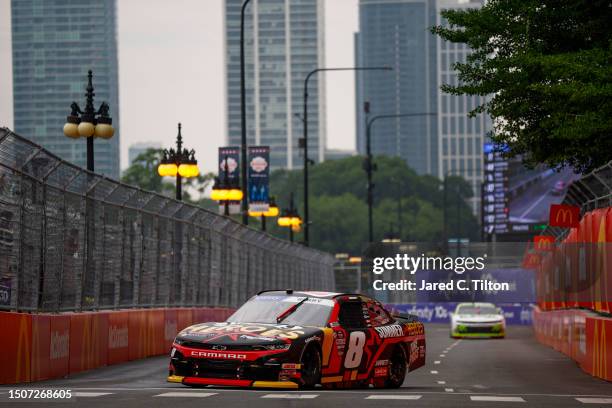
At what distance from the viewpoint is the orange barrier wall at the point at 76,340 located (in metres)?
19.5

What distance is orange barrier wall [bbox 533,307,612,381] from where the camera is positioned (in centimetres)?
2373

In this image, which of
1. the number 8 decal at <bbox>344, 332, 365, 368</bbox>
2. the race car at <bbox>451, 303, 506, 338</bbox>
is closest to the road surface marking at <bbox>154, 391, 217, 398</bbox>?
the number 8 decal at <bbox>344, 332, 365, 368</bbox>

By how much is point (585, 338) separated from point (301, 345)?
440 inches

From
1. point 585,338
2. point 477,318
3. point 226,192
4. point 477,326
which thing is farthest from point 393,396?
point 477,318

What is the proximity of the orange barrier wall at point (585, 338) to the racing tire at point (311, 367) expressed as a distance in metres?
6.49

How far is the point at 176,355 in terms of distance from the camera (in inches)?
707

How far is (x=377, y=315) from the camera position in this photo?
20.2 m

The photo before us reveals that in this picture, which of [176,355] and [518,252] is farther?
[518,252]

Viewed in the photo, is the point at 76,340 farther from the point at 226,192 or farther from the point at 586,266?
the point at 226,192

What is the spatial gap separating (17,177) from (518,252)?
58319 mm

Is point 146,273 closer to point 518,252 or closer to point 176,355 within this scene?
point 176,355

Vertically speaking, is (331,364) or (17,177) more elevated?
(17,177)

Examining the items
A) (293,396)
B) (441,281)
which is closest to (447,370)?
(293,396)

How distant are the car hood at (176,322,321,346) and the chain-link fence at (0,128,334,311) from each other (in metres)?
3.04
